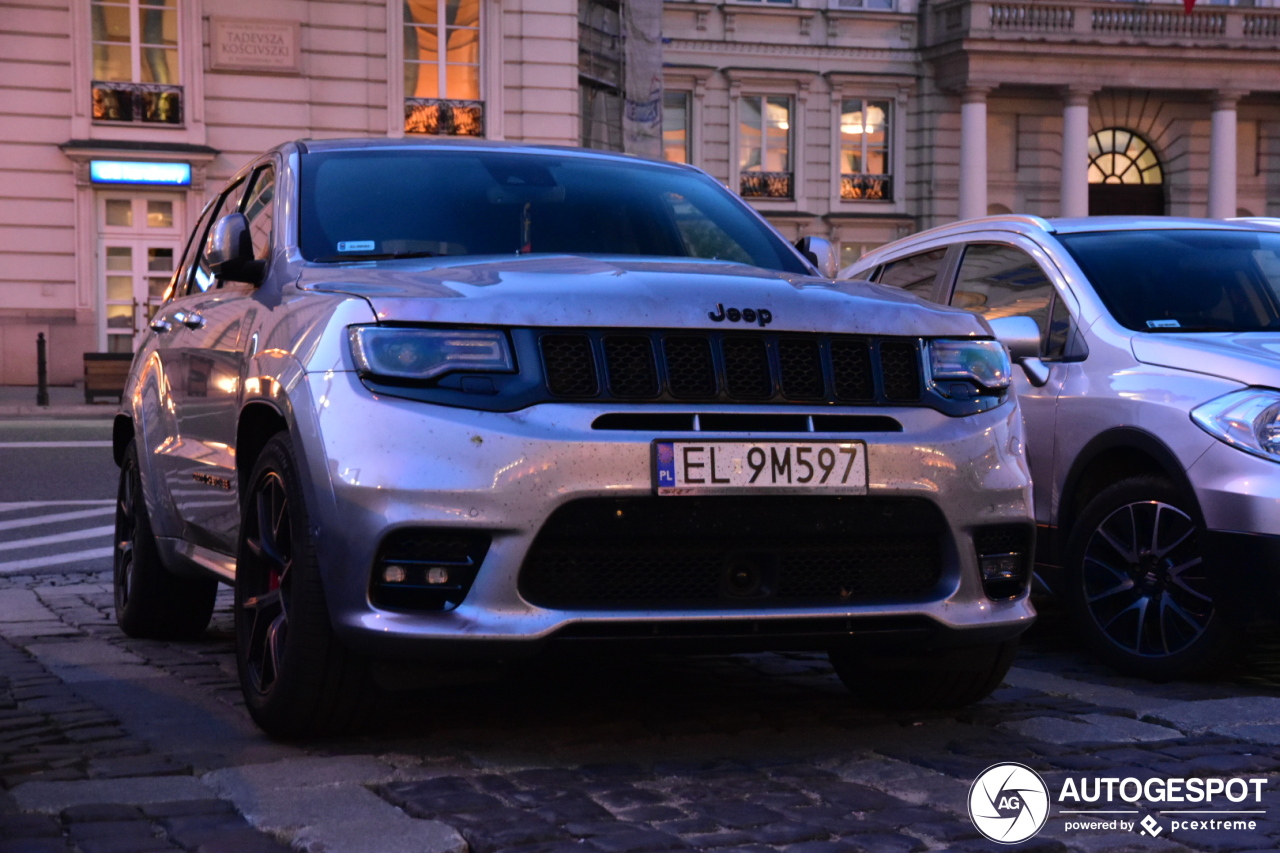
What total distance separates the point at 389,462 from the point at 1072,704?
227cm

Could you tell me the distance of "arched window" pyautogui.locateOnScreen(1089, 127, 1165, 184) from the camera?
40594mm

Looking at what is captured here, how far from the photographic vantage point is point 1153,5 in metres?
38.1

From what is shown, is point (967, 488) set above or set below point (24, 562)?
above

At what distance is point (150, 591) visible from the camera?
20.1 feet

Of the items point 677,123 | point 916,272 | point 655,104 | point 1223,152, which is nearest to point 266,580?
point 916,272

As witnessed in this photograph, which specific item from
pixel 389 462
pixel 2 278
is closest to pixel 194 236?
pixel 389 462

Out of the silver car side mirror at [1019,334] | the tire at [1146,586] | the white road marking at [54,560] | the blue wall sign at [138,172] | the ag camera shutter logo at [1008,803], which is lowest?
the white road marking at [54,560]

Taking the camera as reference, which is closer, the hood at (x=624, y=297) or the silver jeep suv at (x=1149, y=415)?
the hood at (x=624, y=297)

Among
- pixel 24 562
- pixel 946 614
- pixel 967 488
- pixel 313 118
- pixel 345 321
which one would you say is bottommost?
pixel 24 562

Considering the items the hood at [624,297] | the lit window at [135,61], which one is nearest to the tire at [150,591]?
the hood at [624,297]

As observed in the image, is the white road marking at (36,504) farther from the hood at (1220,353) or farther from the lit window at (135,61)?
the lit window at (135,61)

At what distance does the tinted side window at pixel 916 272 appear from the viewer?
710 cm

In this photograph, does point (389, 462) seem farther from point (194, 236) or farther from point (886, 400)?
point (194, 236)

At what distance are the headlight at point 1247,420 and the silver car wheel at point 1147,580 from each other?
0.30 metres
